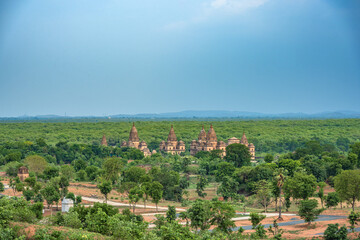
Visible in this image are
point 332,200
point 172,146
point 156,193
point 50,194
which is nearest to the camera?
point 50,194

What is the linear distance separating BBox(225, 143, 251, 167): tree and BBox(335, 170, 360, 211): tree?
29043 millimetres

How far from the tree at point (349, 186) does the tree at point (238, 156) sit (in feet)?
95.3

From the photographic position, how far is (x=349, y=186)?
4556 centimetres

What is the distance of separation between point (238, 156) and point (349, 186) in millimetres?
31551

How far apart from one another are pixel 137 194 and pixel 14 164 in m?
26.3

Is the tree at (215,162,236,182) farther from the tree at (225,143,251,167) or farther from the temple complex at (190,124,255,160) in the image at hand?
the temple complex at (190,124,255,160)

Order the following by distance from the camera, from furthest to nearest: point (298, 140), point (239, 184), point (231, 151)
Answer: point (298, 140) < point (231, 151) < point (239, 184)

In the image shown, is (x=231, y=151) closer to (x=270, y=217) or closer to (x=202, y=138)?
(x=202, y=138)

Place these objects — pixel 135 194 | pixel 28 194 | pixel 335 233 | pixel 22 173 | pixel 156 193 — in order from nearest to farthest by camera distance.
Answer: pixel 335 233 → pixel 135 194 → pixel 28 194 → pixel 156 193 → pixel 22 173

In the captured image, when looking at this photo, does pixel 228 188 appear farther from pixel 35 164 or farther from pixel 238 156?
pixel 35 164

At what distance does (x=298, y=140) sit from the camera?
116 metres

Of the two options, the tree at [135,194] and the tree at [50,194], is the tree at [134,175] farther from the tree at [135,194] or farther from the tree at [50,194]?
the tree at [50,194]

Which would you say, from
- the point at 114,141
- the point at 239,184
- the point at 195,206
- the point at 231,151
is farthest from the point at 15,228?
the point at 114,141

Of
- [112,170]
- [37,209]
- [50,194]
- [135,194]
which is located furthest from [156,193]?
[112,170]
